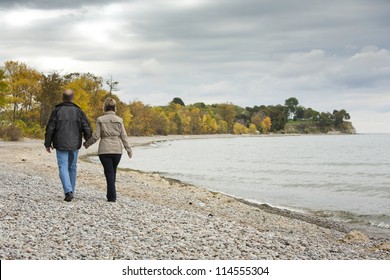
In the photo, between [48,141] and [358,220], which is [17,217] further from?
[358,220]

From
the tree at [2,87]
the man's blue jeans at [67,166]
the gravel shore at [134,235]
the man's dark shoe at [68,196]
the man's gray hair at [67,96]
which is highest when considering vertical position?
the tree at [2,87]

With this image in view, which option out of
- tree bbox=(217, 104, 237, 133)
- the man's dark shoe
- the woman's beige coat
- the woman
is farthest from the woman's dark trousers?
tree bbox=(217, 104, 237, 133)

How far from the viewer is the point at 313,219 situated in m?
16.6

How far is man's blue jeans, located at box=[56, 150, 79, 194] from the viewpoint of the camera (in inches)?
457

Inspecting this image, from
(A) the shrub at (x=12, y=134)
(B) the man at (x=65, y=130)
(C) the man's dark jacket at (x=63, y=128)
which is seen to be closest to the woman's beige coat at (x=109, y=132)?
(B) the man at (x=65, y=130)

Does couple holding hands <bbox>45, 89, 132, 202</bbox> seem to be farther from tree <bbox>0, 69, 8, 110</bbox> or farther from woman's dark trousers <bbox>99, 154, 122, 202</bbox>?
tree <bbox>0, 69, 8, 110</bbox>

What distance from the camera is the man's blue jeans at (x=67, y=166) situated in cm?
1162

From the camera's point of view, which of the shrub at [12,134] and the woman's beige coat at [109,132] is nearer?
the woman's beige coat at [109,132]

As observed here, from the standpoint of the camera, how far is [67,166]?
38.6 ft

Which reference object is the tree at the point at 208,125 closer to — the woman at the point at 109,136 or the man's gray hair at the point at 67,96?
the woman at the point at 109,136

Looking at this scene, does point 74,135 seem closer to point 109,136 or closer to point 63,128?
point 63,128

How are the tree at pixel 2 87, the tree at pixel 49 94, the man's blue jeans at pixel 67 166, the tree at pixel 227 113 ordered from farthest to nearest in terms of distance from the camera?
the tree at pixel 227 113
the tree at pixel 49 94
the tree at pixel 2 87
the man's blue jeans at pixel 67 166

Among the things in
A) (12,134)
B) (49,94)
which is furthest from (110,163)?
(49,94)
